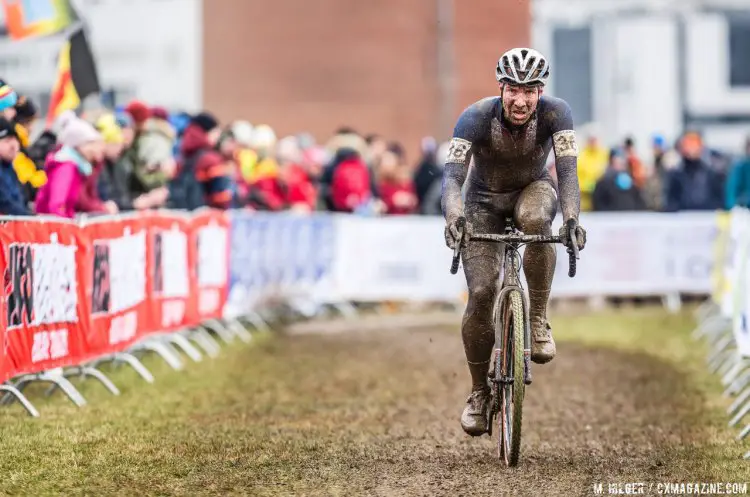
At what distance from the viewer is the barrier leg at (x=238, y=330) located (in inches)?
714

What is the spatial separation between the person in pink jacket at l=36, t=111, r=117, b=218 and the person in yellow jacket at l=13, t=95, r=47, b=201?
0.32 ft

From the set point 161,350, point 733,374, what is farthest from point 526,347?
point 161,350

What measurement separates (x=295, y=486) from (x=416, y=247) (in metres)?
14.0

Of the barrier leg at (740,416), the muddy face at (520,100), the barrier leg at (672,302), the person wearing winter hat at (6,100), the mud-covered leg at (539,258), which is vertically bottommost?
the barrier leg at (672,302)

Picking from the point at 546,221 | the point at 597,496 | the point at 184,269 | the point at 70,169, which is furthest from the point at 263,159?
the point at 597,496

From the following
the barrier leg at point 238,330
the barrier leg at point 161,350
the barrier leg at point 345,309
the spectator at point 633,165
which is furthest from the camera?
the spectator at point 633,165

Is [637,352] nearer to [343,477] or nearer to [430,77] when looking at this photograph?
[343,477]

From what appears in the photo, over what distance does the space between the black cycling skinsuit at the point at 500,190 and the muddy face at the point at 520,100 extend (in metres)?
0.19

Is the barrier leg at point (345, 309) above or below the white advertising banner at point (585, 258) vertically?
below

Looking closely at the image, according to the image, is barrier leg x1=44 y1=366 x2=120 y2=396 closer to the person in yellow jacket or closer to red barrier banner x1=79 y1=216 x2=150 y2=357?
red barrier banner x1=79 y1=216 x2=150 y2=357

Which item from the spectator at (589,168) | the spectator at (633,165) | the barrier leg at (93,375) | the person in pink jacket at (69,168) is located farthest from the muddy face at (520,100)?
the spectator at (633,165)

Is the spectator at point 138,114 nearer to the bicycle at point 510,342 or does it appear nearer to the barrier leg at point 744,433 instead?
the bicycle at point 510,342

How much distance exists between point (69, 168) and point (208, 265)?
156 inches

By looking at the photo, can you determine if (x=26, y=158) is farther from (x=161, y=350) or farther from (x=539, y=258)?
(x=539, y=258)
